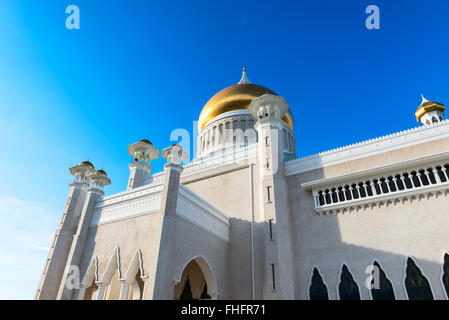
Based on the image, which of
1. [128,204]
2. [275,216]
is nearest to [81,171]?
[128,204]

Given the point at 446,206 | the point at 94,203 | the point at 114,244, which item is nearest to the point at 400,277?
the point at 446,206

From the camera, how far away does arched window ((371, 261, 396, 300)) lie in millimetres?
8312

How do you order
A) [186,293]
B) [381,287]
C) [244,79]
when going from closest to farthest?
[381,287]
[186,293]
[244,79]

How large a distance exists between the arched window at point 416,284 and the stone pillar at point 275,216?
316 centimetres

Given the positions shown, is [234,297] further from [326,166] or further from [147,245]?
[326,166]

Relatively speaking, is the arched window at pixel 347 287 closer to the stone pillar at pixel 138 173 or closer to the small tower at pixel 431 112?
the small tower at pixel 431 112

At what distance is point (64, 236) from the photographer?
1124cm

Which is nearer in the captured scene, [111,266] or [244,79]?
[111,266]

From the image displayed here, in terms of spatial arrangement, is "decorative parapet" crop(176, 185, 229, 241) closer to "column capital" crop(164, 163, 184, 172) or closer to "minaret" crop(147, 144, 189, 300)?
"minaret" crop(147, 144, 189, 300)

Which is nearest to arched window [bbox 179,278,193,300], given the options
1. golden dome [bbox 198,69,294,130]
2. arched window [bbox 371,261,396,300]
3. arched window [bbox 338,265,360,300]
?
arched window [bbox 338,265,360,300]

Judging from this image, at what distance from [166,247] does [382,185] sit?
22.9 ft

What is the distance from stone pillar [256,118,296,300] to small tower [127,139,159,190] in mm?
5723

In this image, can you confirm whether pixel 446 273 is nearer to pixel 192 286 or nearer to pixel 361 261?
pixel 361 261

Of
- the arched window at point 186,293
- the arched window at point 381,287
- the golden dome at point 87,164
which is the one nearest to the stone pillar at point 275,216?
the arched window at point 381,287
